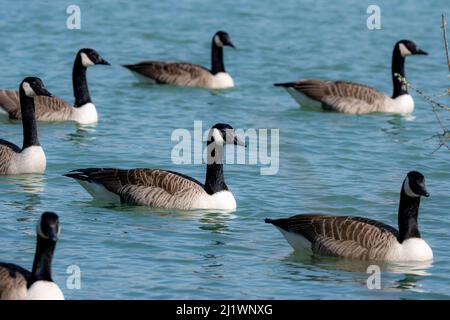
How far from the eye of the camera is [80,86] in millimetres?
25219

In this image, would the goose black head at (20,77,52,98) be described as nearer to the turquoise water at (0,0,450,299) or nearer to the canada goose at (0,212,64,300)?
the turquoise water at (0,0,450,299)

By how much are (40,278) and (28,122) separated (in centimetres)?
828

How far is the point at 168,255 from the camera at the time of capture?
15812 millimetres

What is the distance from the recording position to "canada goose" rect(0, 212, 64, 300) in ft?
41.1

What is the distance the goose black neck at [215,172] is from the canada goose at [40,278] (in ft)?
18.9

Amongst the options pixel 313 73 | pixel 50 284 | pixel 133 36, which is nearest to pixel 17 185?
pixel 50 284

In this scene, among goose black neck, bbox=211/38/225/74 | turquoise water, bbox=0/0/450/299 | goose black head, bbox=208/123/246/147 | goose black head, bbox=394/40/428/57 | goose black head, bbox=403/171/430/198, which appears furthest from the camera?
goose black neck, bbox=211/38/225/74

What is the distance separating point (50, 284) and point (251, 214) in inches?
243

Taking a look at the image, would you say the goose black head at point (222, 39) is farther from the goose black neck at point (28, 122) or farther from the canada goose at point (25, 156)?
the canada goose at point (25, 156)

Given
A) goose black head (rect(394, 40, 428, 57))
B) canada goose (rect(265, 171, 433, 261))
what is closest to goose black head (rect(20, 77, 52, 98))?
canada goose (rect(265, 171, 433, 261))

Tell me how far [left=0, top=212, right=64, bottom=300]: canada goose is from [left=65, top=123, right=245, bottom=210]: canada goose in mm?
5400

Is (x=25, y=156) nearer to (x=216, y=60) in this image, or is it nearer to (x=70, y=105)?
(x=70, y=105)

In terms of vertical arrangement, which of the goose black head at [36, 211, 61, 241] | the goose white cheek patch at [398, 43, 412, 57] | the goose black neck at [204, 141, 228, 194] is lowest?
the goose black head at [36, 211, 61, 241]

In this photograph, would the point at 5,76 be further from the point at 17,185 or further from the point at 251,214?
the point at 251,214
